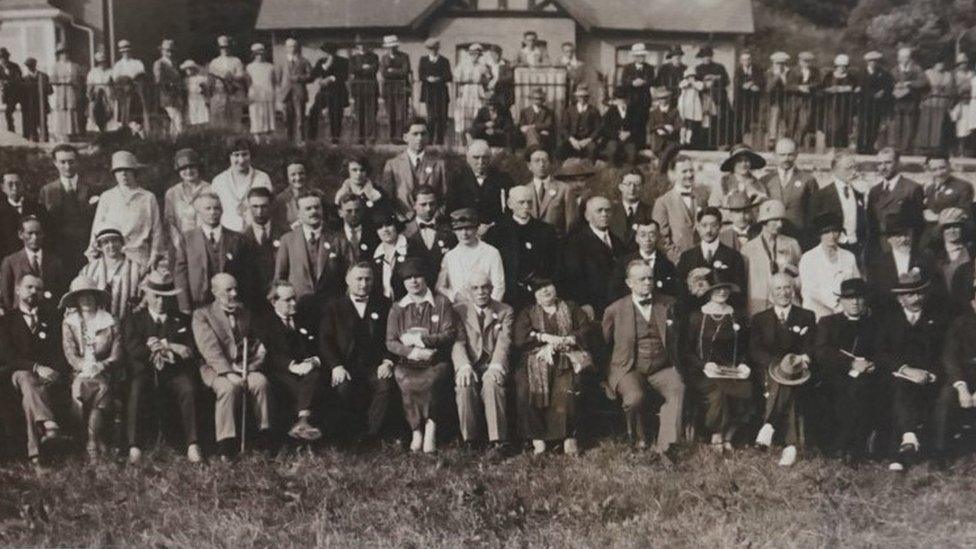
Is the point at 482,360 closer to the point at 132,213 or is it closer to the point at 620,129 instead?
the point at 620,129

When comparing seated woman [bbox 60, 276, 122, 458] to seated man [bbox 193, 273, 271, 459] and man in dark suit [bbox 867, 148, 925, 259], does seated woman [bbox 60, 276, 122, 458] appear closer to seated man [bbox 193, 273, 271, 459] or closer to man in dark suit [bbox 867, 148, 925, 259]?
Answer: seated man [bbox 193, 273, 271, 459]

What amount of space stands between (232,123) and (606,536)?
2.93 metres

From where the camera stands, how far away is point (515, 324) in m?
5.27

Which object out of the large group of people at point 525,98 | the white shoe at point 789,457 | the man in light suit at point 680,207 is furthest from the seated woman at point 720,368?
the large group of people at point 525,98

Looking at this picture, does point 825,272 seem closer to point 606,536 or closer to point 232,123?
point 606,536

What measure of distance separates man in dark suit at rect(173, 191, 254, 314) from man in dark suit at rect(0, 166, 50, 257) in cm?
81

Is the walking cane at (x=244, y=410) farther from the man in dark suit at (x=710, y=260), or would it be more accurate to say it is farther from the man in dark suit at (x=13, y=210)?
the man in dark suit at (x=710, y=260)

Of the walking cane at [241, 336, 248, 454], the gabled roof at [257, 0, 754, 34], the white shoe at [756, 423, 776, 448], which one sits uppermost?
the gabled roof at [257, 0, 754, 34]

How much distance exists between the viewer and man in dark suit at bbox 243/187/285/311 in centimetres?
541

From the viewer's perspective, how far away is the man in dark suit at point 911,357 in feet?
17.0

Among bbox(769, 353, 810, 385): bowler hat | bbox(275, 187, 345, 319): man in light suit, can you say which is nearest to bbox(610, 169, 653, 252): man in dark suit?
bbox(769, 353, 810, 385): bowler hat

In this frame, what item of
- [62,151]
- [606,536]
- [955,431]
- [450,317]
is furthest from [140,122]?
[955,431]

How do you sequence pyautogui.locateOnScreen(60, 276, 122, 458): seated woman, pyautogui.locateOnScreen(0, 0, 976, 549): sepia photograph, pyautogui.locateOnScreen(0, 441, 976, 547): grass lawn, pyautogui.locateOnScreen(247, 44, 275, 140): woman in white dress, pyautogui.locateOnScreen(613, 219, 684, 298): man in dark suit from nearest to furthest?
1. pyautogui.locateOnScreen(0, 441, 976, 547): grass lawn
2. pyautogui.locateOnScreen(0, 0, 976, 549): sepia photograph
3. pyautogui.locateOnScreen(60, 276, 122, 458): seated woman
4. pyautogui.locateOnScreen(613, 219, 684, 298): man in dark suit
5. pyautogui.locateOnScreen(247, 44, 275, 140): woman in white dress

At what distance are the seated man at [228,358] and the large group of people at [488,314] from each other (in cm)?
1
